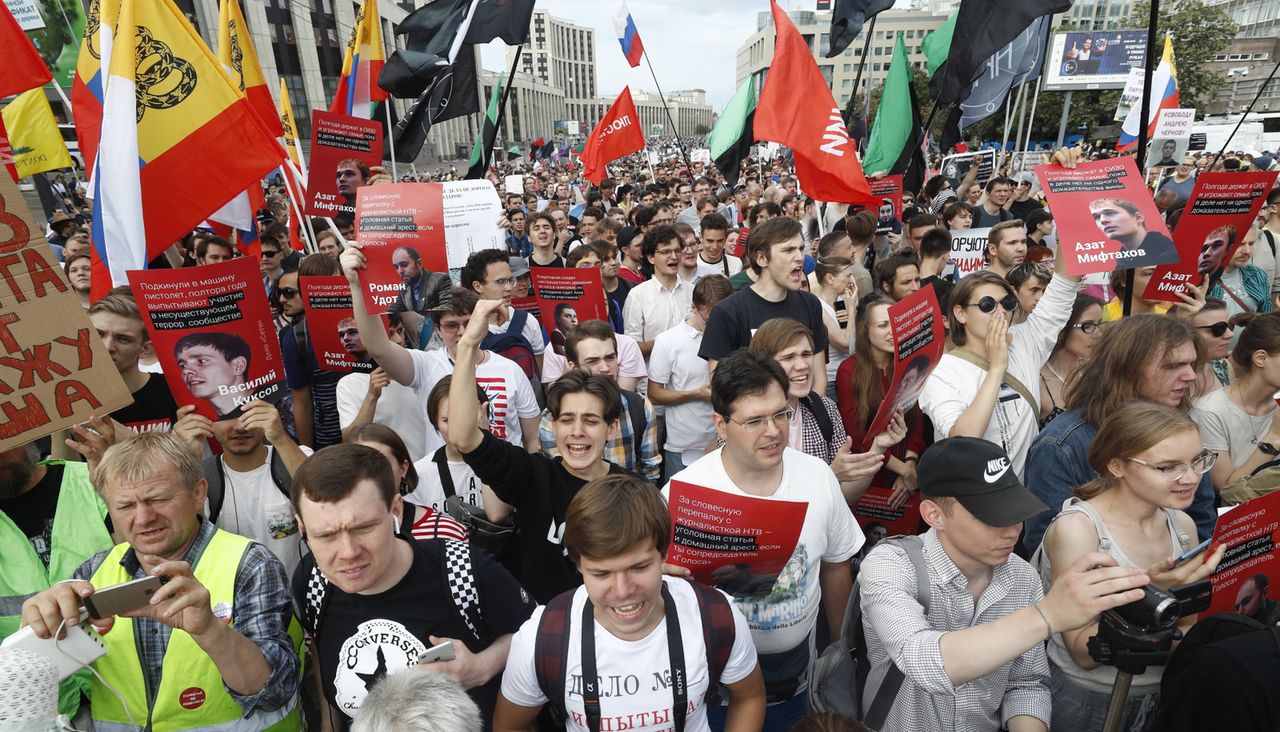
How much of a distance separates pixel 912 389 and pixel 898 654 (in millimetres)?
1545

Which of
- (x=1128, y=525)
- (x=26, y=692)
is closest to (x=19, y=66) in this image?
A: (x=26, y=692)

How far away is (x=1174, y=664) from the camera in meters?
2.01

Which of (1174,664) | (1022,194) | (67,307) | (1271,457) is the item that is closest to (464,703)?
(1174,664)

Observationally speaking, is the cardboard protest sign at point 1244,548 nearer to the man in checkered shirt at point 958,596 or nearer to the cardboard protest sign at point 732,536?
the man in checkered shirt at point 958,596

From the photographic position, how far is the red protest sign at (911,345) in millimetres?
2963

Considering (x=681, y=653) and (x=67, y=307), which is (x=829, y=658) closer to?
(x=681, y=653)

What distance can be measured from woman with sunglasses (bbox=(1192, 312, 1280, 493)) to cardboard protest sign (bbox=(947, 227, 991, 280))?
9.46 ft

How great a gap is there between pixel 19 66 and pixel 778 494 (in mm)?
5500

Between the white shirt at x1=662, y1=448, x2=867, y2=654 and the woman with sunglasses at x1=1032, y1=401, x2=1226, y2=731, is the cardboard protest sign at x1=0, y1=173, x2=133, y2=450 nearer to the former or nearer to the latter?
the white shirt at x1=662, y1=448, x2=867, y2=654

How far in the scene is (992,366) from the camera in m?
3.17

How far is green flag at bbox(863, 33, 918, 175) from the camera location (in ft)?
25.7

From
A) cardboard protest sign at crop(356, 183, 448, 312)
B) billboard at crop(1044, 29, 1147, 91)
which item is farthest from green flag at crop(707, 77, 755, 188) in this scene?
billboard at crop(1044, 29, 1147, 91)

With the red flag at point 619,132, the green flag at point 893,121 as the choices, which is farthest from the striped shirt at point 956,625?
the red flag at point 619,132

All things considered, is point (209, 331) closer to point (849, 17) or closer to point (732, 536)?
point (732, 536)
